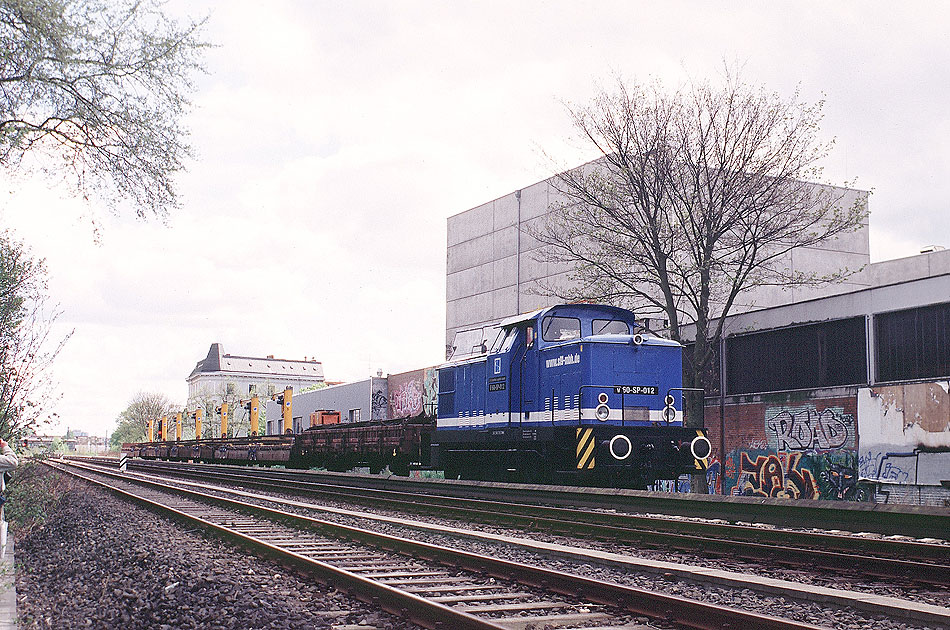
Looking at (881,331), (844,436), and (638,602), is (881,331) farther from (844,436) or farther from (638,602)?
(638,602)

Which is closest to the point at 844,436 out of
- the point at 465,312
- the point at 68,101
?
the point at 68,101

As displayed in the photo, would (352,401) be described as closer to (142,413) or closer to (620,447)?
(620,447)

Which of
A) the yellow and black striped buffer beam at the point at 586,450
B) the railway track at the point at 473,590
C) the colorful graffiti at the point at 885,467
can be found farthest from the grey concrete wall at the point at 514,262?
the railway track at the point at 473,590

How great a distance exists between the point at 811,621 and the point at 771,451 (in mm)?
16205

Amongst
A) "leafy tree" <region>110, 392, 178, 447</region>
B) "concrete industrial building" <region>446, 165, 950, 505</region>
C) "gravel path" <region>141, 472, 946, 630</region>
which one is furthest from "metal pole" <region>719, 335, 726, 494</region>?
"leafy tree" <region>110, 392, 178, 447</region>

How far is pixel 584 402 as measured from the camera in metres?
14.8

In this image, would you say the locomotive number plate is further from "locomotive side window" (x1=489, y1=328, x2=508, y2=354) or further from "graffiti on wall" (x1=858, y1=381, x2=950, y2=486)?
"graffiti on wall" (x1=858, y1=381, x2=950, y2=486)

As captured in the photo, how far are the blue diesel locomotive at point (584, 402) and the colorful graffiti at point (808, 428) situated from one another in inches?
235

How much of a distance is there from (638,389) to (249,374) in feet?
431

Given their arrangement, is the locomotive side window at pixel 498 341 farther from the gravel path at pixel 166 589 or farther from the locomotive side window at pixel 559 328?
the gravel path at pixel 166 589

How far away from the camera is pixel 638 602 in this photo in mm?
6008

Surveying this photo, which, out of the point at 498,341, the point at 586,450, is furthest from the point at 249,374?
the point at 586,450

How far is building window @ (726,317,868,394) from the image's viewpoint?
63.8 feet

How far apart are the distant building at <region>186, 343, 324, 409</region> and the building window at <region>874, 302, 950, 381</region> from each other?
122m
